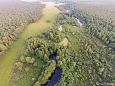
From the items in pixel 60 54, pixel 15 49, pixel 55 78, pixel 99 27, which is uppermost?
pixel 99 27

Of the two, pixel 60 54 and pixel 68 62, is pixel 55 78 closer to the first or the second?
pixel 68 62

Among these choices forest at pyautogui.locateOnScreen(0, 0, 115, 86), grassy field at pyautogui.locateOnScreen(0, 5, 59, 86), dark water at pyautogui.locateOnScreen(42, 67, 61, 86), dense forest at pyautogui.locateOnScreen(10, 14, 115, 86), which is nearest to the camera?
dark water at pyautogui.locateOnScreen(42, 67, 61, 86)

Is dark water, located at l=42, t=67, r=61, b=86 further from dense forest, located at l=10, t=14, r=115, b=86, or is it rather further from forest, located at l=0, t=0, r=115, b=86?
dense forest, located at l=10, t=14, r=115, b=86

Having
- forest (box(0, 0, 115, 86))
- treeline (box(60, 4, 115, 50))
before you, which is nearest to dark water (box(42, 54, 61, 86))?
forest (box(0, 0, 115, 86))

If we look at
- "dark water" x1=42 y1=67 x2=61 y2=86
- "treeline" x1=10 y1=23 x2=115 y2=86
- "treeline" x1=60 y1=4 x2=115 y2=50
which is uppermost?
"treeline" x1=60 y1=4 x2=115 y2=50

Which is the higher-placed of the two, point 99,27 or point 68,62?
point 99,27

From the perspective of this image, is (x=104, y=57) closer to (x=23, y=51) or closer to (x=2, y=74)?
(x=23, y=51)

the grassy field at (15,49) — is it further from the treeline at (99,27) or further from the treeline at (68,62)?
the treeline at (99,27)

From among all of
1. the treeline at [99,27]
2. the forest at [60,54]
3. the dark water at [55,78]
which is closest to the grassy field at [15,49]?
the forest at [60,54]

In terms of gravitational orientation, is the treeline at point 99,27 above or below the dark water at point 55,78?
above

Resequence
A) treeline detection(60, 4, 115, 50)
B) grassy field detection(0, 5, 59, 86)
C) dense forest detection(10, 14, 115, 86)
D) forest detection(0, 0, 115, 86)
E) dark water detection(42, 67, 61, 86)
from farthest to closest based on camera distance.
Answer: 1. treeline detection(60, 4, 115, 50)
2. grassy field detection(0, 5, 59, 86)
3. forest detection(0, 0, 115, 86)
4. dense forest detection(10, 14, 115, 86)
5. dark water detection(42, 67, 61, 86)

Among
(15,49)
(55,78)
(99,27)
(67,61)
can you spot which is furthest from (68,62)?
(99,27)

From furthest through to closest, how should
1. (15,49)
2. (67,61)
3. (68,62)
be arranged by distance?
(15,49) < (67,61) < (68,62)
